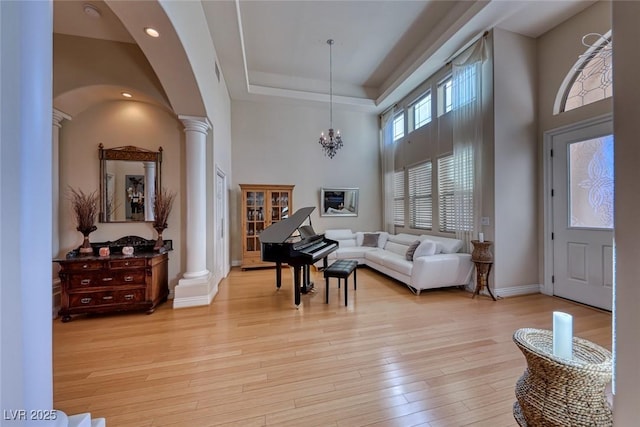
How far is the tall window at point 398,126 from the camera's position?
6293 mm

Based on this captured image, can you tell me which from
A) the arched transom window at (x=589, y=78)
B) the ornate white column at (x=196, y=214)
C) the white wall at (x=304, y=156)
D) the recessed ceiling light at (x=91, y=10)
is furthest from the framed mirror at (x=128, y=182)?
the arched transom window at (x=589, y=78)

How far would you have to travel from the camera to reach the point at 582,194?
3365 millimetres

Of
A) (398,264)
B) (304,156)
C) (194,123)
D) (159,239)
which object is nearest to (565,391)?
(398,264)

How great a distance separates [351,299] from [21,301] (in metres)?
3.38

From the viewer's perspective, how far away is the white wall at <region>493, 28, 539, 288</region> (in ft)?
12.3

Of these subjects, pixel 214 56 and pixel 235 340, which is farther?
pixel 214 56

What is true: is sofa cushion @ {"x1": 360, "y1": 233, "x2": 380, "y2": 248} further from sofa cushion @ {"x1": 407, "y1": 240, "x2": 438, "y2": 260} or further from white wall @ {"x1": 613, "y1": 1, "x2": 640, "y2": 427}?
white wall @ {"x1": 613, "y1": 1, "x2": 640, "y2": 427}

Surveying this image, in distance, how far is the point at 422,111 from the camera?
5.59m

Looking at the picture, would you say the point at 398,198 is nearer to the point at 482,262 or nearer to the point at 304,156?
the point at 304,156

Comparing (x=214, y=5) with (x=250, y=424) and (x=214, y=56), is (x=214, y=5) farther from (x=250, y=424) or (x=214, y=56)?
(x=250, y=424)

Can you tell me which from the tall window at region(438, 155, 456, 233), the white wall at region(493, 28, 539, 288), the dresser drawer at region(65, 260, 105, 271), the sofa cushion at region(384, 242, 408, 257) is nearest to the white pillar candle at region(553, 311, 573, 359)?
the white wall at region(493, 28, 539, 288)

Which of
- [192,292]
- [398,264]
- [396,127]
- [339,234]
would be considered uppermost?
[396,127]

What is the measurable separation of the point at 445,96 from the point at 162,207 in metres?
5.46

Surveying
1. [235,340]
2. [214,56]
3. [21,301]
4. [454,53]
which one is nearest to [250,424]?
[235,340]
